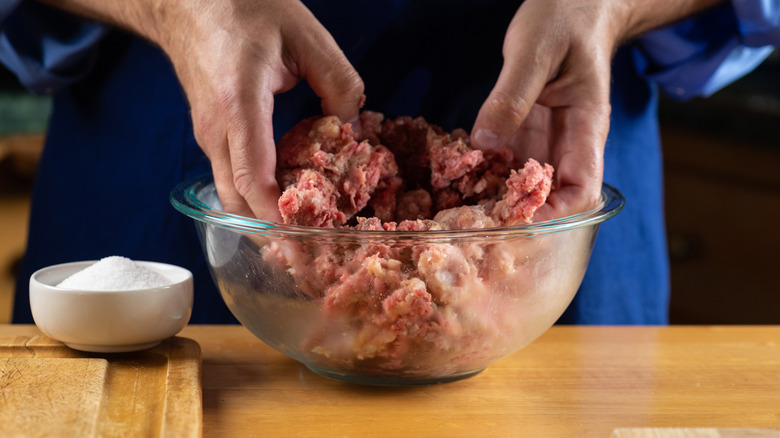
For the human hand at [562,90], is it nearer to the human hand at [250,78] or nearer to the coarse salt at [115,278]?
the human hand at [250,78]

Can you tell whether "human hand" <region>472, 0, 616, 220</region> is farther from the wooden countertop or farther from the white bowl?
the white bowl

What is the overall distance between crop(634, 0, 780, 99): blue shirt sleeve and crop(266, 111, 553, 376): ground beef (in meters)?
0.51

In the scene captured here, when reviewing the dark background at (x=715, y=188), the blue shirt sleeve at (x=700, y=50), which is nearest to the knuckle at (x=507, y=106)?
the blue shirt sleeve at (x=700, y=50)

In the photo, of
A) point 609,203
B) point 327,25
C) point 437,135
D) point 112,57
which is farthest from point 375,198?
point 112,57

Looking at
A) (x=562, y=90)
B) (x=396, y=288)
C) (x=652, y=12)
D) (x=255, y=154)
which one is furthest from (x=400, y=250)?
(x=652, y=12)

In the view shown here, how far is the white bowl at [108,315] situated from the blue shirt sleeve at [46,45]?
519 millimetres

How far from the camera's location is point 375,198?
819 mm

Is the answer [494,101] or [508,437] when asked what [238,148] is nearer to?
[494,101]

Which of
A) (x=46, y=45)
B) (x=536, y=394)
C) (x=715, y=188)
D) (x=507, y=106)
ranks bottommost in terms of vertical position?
(x=715, y=188)

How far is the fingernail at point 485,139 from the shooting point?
2.64 ft

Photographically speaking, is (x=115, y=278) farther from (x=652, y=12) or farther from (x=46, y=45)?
(x=652, y=12)

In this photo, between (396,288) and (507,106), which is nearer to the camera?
(396,288)

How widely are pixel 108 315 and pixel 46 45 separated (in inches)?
25.1

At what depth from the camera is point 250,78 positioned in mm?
717
